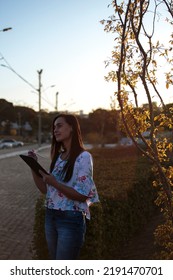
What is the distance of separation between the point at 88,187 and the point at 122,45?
1.62 metres

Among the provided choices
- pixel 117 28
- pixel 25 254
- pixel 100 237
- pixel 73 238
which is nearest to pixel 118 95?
pixel 117 28

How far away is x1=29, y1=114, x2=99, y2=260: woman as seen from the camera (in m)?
2.92

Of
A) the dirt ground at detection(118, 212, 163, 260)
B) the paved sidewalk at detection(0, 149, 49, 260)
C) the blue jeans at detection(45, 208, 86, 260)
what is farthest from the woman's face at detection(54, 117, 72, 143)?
the paved sidewalk at detection(0, 149, 49, 260)

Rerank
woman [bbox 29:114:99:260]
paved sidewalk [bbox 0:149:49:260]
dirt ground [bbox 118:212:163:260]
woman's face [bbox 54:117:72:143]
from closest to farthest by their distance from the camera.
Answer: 1. woman [bbox 29:114:99:260]
2. woman's face [bbox 54:117:72:143]
3. dirt ground [bbox 118:212:163:260]
4. paved sidewalk [bbox 0:149:49:260]

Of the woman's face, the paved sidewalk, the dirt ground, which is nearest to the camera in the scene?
the woman's face

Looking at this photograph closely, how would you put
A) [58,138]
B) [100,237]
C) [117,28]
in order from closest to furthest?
[58,138] < [117,28] < [100,237]

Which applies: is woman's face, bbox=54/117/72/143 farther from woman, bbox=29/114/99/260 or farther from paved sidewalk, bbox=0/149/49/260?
paved sidewalk, bbox=0/149/49/260

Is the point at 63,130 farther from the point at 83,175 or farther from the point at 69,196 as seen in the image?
the point at 69,196

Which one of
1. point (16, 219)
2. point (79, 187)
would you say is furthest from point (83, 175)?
point (16, 219)

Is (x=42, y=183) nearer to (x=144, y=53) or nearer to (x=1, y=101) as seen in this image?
(x=144, y=53)

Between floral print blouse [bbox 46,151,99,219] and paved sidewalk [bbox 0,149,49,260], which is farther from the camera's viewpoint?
paved sidewalk [bbox 0,149,49,260]

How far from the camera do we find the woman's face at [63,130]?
10.3 ft

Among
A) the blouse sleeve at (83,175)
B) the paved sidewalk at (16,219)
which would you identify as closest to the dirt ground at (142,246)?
the paved sidewalk at (16,219)

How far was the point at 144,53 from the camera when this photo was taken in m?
3.89
